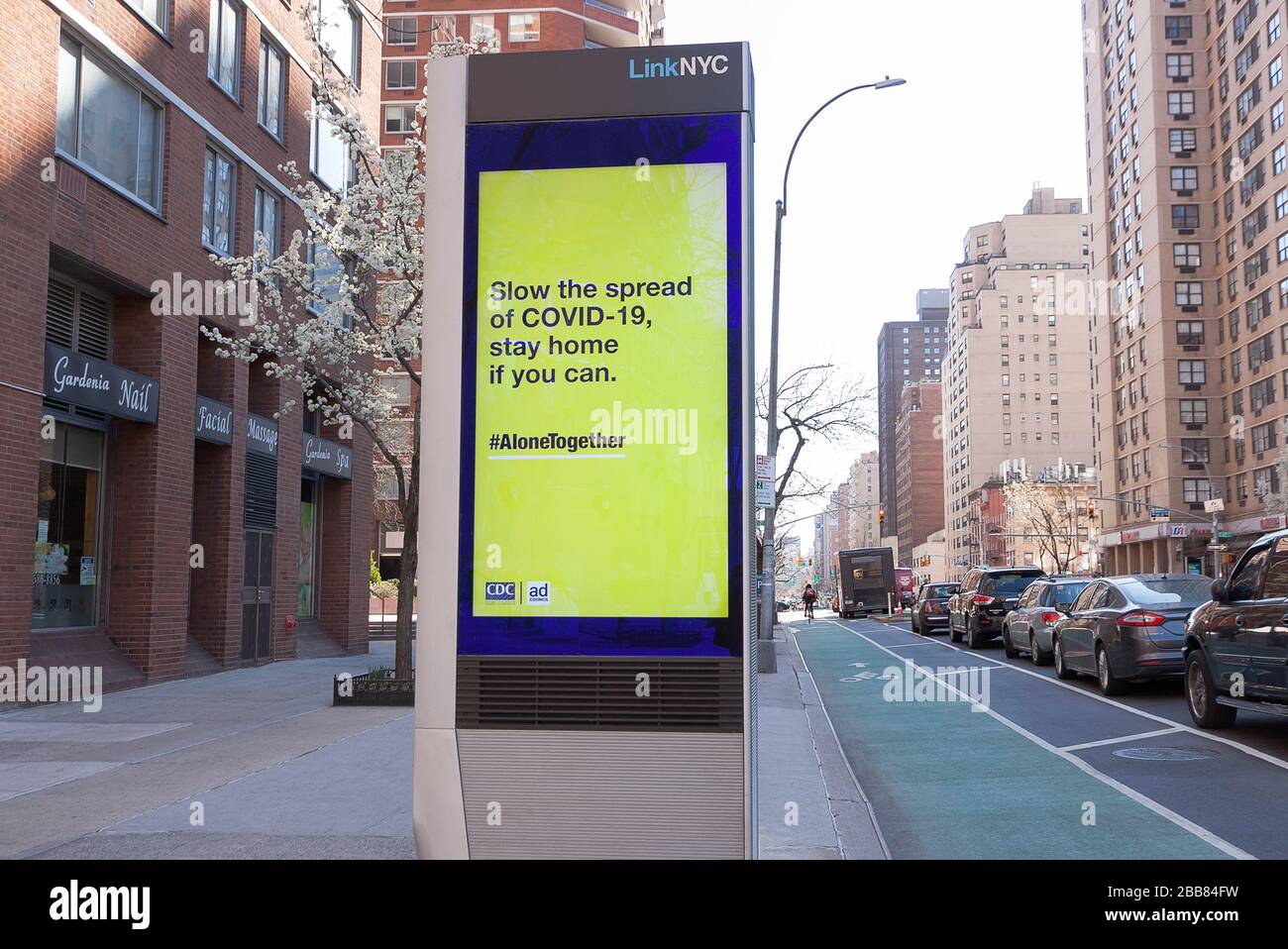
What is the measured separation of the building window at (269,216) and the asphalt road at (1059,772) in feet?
48.2

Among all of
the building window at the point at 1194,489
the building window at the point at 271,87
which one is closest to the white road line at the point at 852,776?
the building window at the point at 271,87

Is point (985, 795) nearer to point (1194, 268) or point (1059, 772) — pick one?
point (1059, 772)

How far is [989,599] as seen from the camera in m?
25.7

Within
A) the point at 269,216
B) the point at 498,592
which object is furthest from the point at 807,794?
the point at 269,216

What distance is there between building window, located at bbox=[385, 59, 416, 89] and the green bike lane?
55.5 m

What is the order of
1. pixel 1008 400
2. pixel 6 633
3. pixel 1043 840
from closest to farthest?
1. pixel 1043 840
2. pixel 6 633
3. pixel 1008 400

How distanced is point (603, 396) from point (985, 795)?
5983mm

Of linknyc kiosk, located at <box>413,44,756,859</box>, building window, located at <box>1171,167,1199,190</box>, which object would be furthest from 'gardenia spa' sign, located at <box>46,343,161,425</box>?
building window, located at <box>1171,167,1199,190</box>

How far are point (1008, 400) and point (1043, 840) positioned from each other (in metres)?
151

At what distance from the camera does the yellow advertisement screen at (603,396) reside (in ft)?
14.0

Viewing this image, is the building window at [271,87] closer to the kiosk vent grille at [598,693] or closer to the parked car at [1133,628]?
the parked car at [1133,628]
